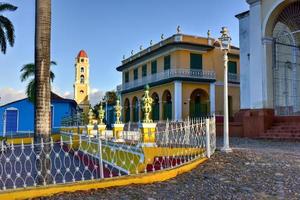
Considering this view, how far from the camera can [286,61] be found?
1706 cm

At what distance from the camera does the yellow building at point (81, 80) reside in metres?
57.7

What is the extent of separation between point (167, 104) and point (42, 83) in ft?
71.8

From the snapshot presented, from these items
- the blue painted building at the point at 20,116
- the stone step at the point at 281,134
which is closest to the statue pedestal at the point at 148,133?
the stone step at the point at 281,134

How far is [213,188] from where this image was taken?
5633 mm

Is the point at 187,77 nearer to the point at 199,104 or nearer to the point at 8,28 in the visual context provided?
the point at 199,104

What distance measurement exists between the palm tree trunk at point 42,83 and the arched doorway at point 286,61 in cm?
1102

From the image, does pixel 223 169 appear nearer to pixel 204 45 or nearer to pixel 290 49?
pixel 290 49

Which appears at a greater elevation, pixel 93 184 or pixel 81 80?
pixel 81 80

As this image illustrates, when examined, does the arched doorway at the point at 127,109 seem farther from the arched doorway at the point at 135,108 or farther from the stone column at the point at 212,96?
the stone column at the point at 212,96

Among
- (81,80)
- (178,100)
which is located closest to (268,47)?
(178,100)

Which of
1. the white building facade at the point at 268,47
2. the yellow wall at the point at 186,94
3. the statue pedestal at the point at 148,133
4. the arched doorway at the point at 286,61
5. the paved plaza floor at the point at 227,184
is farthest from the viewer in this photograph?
the yellow wall at the point at 186,94

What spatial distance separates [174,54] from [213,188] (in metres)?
21.4

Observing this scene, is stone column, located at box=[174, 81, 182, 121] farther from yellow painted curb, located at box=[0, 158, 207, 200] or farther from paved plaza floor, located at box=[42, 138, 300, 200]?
yellow painted curb, located at box=[0, 158, 207, 200]

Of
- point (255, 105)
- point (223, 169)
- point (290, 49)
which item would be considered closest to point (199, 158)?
point (223, 169)
